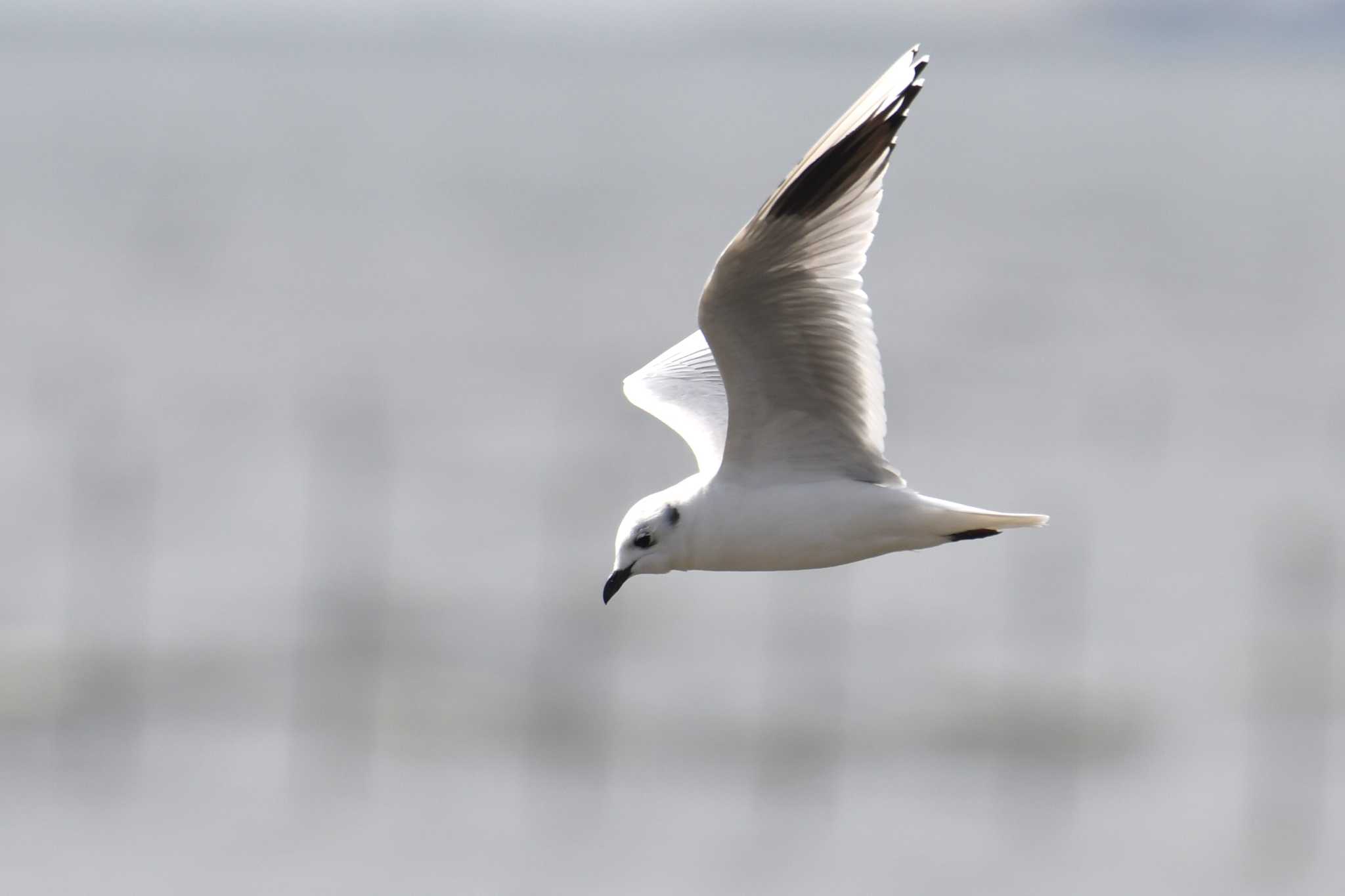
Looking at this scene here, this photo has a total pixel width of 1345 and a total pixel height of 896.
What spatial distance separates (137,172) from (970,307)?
6799 centimetres

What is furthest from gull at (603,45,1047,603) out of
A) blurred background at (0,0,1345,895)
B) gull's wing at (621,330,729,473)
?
blurred background at (0,0,1345,895)

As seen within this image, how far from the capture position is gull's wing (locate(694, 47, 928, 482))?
25.0 ft

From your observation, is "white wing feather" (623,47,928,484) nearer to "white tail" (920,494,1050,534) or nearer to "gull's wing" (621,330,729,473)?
"white tail" (920,494,1050,534)

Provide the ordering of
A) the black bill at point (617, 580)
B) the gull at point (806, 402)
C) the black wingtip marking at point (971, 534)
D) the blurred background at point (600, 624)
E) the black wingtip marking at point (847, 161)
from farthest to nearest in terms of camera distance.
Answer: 1. the blurred background at point (600, 624)
2. the black wingtip marking at point (971, 534)
3. the black bill at point (617, 580)
4. the gull at point (806, 402)
5. the black wingtip marking at point (847, 161)

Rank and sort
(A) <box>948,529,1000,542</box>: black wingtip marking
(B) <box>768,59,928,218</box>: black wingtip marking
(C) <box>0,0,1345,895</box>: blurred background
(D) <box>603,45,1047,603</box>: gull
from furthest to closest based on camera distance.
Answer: (C) <box>0,0,1345,895</box>: blurred background
(A) <box>948,529,1000,542</box>: black wingtip marking
(D) <box>603,45,1047,603</box>: gull
(B) <box>768,59,928,218</box>: black wingtip marking

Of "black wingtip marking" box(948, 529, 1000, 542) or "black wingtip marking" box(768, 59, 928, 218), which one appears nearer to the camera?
"black wingtip marking" box(768, 59, 928, 218)

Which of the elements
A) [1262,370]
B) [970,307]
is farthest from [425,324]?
[1262,370]

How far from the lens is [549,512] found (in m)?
59.3

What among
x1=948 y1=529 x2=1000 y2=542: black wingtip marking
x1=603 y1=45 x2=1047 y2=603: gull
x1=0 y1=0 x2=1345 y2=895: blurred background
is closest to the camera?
x1=603 y1=45 x2=1047 y2=603: gull

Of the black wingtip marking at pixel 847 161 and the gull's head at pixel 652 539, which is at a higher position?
the black wingtip marking at pixel 847 161

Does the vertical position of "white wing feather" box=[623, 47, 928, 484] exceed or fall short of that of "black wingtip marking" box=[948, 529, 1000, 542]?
it exceeds it

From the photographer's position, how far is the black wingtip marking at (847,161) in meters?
7.55

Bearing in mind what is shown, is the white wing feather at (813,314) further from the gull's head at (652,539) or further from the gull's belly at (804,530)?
the gull's head at (652,539)

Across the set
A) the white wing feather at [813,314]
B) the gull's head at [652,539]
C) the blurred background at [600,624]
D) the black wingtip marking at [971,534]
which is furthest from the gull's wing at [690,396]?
the blurred background at [600,624]
